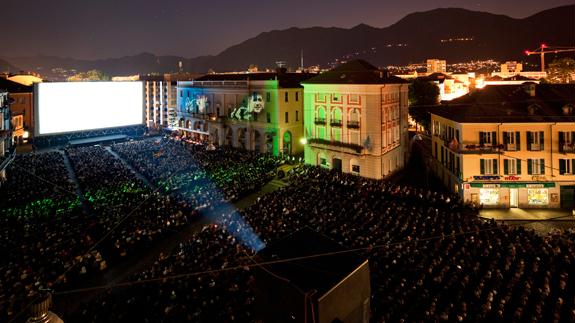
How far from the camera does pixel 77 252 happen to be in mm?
17672

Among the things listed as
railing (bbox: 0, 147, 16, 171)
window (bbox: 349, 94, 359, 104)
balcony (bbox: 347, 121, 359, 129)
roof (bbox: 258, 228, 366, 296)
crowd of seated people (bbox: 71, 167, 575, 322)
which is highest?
window (bbox: 349, 94, 359, 104)

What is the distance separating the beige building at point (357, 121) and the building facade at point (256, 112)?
658 cm

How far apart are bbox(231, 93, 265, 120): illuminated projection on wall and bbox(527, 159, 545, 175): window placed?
30111 millimetres

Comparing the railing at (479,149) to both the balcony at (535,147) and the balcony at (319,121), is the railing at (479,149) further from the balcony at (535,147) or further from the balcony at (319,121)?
the balcony at (319,121)

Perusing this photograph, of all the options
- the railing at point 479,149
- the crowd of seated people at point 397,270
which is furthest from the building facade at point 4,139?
the railing at point 479,149

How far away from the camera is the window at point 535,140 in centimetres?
2791

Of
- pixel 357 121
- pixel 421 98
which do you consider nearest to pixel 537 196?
pixel 357 121

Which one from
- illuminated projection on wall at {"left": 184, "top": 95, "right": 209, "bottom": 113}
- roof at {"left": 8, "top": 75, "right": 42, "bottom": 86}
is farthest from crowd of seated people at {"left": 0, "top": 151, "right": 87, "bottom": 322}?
roof at {"left": 8, "top": 75, "right": 42, "bottom": 86}

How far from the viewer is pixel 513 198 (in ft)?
94.1

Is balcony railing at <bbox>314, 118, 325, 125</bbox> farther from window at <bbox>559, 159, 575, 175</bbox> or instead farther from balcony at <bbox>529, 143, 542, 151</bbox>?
window at <bbox>559, 159, 575, 175</bbox>

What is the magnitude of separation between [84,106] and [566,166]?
52569 mm

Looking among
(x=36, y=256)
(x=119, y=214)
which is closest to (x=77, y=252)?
(x=36, y=256)

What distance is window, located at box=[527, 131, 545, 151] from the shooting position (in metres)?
27.9

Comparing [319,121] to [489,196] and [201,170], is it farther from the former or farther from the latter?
[489,196]
